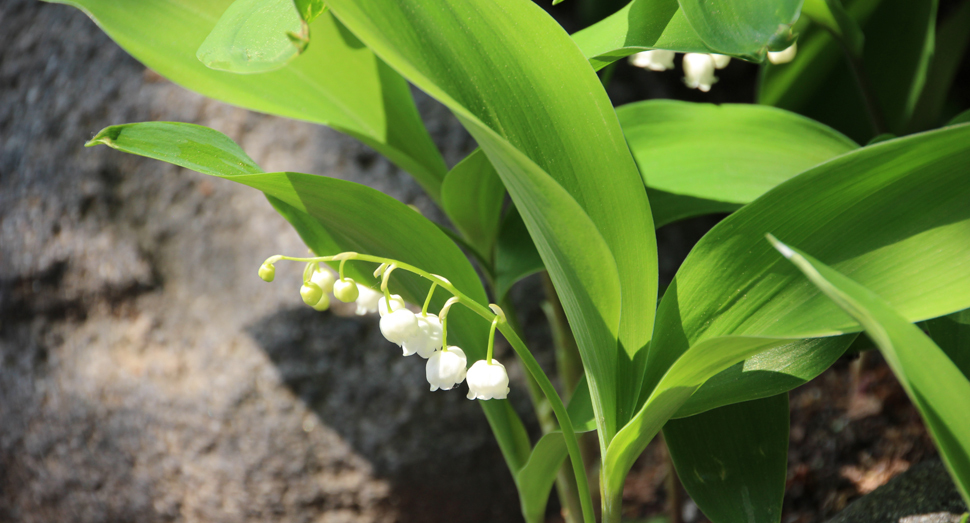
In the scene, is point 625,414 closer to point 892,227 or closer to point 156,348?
point 892,227

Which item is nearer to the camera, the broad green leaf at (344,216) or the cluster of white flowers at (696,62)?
the broad green leaf at (344,216)

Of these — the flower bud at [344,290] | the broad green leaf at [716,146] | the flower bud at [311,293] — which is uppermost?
the broad green leaf at [716,146]

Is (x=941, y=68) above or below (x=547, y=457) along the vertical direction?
above

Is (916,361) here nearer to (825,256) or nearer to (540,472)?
(825,256)

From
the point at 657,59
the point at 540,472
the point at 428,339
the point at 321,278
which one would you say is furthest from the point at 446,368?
the point at 657,59

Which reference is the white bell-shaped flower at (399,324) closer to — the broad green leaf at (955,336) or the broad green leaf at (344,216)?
the broad green leaf at (344,216)

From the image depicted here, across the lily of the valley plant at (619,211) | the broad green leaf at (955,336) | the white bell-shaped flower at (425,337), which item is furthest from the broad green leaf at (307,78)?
the broad green leaf at (955,336)

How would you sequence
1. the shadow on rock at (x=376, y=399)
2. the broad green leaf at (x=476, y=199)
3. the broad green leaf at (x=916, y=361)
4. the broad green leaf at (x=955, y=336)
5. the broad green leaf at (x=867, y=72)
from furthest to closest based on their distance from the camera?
the shadow on rock at (x=376, y=399) → the broad green leaf at (x=867, y=72) → the broad green leaf at (x=476, y=199) → the broad green leaf at (x=955, y=336) → the broad green leaf at (x=916, y=361)
